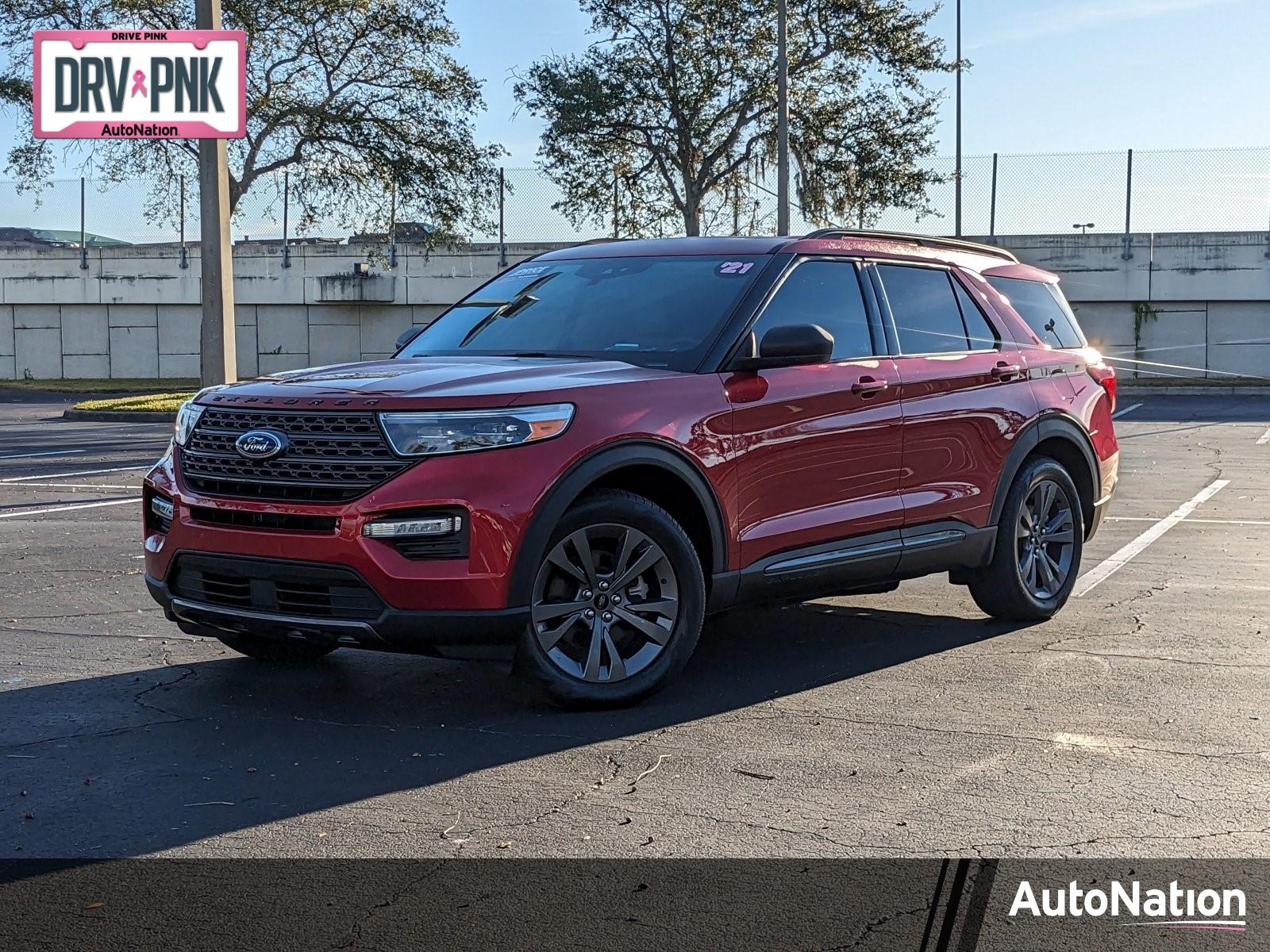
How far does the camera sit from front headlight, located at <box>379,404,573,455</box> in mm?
5309

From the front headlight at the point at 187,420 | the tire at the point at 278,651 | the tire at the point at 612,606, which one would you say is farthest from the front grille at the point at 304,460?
the tire at the point at 278,651

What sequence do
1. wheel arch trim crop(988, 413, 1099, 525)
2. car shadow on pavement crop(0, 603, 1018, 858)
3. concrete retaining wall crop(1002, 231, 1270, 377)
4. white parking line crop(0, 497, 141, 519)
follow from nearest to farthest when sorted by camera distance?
car shadow on pavement crop(0, 603, 1018, 858)
wheel arch trim crop(988, 413, 1099, 525)
white parking line crop(0, 497, 141, 519)
concrete retaining wall crop(1002, 231, 1270, 377)

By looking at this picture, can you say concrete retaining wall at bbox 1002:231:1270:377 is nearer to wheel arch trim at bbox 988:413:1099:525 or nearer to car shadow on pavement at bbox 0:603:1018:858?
wheel arch trim at bbox 988:413:1099:525

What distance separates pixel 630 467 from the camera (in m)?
5.76

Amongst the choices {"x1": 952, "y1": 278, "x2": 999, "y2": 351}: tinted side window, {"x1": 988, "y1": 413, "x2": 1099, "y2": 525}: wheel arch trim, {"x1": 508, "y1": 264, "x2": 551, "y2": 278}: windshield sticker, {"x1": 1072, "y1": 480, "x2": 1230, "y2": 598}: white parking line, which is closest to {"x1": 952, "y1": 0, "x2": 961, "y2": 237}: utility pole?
{"x1": 1072, "y1": 480, "x2": 1230, "y2": 598}: white parking line

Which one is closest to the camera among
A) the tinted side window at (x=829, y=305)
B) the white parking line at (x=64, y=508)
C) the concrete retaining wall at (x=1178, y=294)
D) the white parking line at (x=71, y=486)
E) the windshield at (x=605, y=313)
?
the windshield at (x=605, y=313)

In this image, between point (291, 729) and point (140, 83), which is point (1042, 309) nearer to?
point (291, 729)

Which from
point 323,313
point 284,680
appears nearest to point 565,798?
point 284,680

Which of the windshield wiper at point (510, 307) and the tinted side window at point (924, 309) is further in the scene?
the tinted side window at point (924, 309)

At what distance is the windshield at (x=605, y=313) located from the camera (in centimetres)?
632

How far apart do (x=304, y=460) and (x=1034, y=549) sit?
382cm

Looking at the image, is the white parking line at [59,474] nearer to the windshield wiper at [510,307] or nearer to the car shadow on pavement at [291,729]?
the windshield wiper at [510,307]

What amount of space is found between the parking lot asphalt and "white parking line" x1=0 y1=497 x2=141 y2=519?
11.9 feet

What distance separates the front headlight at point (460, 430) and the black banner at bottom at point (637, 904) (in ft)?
5.44
